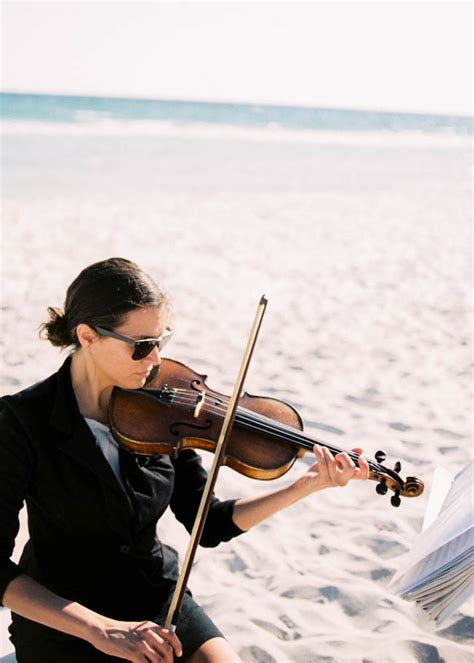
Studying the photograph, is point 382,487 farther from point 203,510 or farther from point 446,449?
point 446,449

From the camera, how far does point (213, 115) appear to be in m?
27.2

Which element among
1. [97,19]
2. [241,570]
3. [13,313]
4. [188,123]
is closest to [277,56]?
[97,19]

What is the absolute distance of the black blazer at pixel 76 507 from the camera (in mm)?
1821

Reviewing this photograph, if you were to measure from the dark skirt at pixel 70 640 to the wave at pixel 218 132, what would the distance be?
18058 millimetres

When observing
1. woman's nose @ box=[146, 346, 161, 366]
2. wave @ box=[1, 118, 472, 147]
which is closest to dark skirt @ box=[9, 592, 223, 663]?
woman's nose @ box=[146, 346, 161, 366]

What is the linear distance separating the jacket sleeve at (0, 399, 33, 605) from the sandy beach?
107 centimetres

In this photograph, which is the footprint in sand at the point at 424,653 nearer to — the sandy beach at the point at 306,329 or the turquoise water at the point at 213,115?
the sandy beach at the point at 306,329

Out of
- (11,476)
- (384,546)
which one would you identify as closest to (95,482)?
(11,476)

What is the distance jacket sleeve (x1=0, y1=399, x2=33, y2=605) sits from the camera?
176 cm

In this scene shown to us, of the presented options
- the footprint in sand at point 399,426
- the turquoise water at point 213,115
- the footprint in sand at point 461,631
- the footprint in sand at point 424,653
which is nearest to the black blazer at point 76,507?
the footprint in sand at point 424,653

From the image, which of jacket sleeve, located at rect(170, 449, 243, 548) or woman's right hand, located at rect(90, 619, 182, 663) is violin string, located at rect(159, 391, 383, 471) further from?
woman's right hand, located at rect(90, 619, 182, 663)

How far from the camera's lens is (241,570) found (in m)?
3.06

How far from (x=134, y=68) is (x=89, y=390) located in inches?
1276

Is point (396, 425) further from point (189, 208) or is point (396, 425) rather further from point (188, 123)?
point (188, 123)
